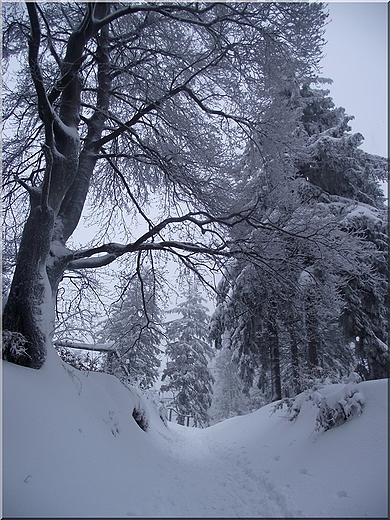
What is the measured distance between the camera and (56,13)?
191 inches

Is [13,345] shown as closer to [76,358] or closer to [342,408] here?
[76,358]

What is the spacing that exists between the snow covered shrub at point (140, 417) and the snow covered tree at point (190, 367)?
11.6 meters

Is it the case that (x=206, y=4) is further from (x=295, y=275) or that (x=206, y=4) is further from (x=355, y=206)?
(x=355, y=206)

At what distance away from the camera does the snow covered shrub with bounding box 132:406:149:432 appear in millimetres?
6219

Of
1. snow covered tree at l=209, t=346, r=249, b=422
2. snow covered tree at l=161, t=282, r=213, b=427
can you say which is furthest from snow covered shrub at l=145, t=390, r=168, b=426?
snow covered tree at l=209, t=346, r=249, b=422

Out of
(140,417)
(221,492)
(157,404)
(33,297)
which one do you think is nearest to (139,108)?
(33,297)

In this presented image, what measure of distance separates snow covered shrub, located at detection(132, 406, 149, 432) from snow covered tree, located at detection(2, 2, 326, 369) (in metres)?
3.35

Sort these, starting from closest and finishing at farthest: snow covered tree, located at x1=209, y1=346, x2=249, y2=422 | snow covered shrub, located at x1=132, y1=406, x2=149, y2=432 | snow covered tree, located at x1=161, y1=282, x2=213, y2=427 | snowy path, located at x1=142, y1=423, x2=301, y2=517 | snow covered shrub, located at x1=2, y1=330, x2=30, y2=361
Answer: snowy path, located at x1=142, y1=423, x2=301, y2=517 → snow covered shrub, located at x1=2, y1=330, x2=30, y2=361 → snow covered shrub, located at x1=132, y1=406, x2=149, y2=432 → snow covered tree, located at x1=161, y1=282, x2=213, y2=427 → snow covered tree, located at x1=209, y1=346, x2=249, y2=422

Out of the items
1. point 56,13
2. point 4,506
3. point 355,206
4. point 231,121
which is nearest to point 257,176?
point 231,121

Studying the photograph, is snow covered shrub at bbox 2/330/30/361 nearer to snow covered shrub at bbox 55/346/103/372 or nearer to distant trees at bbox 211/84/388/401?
snow covered shrub at bbox 55/346/103/372

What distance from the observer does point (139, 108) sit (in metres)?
5.33

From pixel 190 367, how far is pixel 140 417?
13.5 m

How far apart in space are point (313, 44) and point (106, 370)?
25.2 feet

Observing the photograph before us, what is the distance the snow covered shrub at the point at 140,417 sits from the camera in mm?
6219
